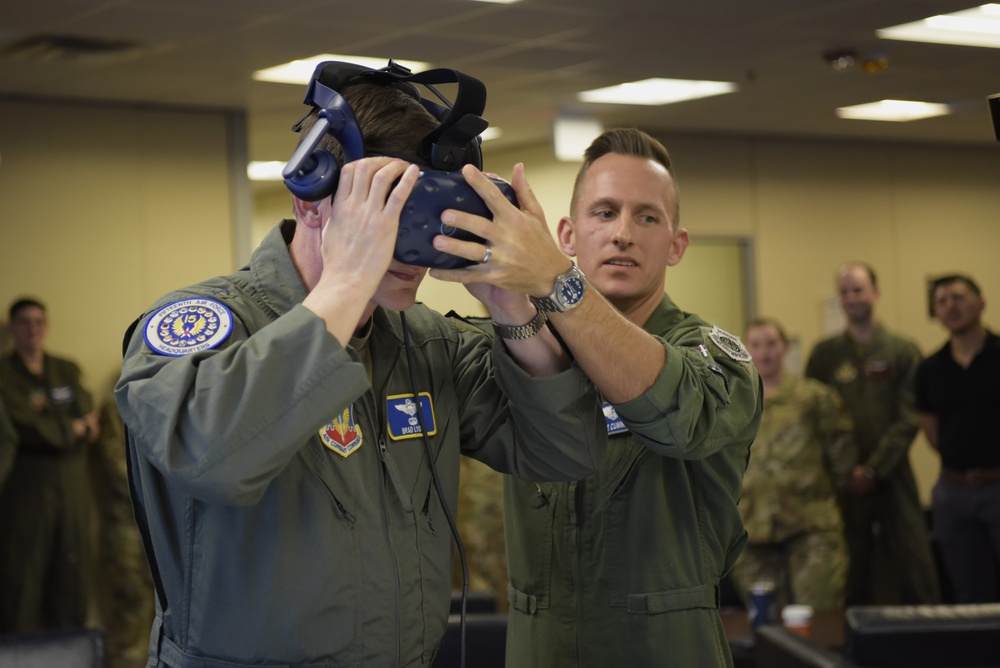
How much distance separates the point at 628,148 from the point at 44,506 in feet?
17.3

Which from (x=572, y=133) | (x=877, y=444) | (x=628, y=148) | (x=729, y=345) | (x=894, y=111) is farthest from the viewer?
(x=894, y=111)

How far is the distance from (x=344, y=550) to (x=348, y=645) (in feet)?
0.37

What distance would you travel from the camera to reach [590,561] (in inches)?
81.8

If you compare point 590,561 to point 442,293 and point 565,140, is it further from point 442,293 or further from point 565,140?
point 442,293

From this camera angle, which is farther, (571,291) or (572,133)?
(572,133)

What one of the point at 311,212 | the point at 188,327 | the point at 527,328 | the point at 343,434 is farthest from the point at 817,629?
the point at 188,327

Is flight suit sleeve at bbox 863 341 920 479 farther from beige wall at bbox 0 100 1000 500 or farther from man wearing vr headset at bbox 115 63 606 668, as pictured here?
man wearing vr headset at bbox 115 63 606 668

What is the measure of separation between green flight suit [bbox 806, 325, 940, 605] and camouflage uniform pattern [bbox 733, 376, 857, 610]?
3.86 ft

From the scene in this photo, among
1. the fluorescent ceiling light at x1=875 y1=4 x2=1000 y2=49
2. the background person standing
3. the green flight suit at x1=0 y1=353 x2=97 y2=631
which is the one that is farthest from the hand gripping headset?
the green flight suit at x1=0 y1=353 x2=97 y2=631

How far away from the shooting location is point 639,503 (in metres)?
2.06

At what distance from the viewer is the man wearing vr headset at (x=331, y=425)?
130cm

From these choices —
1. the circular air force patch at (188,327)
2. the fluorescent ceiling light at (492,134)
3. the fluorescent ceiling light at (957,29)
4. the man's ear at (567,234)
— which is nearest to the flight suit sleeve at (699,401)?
the man's ear at (567,234)

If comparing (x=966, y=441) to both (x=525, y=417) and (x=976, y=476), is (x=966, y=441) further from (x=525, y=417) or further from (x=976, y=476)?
(x=525, y=417)

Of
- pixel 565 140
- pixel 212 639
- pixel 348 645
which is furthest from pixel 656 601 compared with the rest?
pixel 565 140
